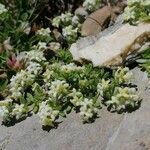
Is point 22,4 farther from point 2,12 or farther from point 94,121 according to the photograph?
point 94,121

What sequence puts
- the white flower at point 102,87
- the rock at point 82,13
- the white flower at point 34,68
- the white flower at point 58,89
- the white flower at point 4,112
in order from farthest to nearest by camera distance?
the rock at point 82,13 → the white flower at point 34,68 → the white flower at point 4,112 → the white flower at point 58,89 → the white flower at point 102,87

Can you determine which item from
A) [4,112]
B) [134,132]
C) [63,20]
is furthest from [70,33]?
[134,132]

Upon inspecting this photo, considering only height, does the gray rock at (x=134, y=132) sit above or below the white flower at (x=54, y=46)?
below

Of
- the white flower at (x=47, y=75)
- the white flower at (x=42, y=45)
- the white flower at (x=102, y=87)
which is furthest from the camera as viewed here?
the white flower at (x=42, y=45)

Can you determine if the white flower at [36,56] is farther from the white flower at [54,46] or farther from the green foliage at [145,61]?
the green foliage at [145,61]

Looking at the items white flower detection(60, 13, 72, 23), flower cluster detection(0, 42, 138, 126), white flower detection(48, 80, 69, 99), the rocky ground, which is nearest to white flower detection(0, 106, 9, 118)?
flower cluster detection(0, 42, 138, 126)

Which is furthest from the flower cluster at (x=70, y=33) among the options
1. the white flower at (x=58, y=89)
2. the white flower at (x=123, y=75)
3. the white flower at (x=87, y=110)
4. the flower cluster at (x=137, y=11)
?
the white flower at (x=87, y=110)
